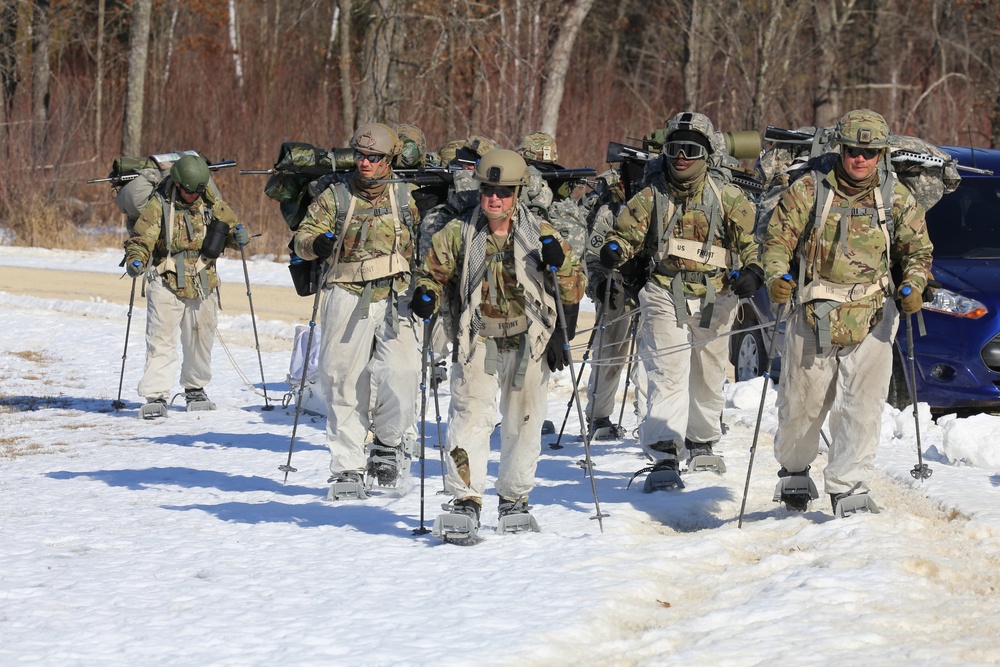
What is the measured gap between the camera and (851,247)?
295 inches

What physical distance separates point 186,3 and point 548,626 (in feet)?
122

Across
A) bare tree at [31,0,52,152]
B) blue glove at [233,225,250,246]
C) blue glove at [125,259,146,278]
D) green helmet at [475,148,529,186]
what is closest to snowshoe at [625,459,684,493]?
green helmet at [475,148,529,186]

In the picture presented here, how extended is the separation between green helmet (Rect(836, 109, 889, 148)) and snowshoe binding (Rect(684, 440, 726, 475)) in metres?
2.68

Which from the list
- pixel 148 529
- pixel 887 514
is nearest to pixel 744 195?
pixel 887 514

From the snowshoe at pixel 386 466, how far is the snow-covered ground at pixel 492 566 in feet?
0.48

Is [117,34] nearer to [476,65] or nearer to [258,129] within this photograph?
[258,129]

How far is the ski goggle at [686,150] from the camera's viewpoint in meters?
8.52

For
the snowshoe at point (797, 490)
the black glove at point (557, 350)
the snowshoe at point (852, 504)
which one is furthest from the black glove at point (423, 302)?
the snowshoe at point (852, 504)

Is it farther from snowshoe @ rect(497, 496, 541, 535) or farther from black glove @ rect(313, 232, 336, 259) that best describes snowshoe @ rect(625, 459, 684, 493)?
black glove @ rect(313, 232, 336, 259)

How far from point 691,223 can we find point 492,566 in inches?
112

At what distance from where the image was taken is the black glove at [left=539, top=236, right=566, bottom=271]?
7117 mm

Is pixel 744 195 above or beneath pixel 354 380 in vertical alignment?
above

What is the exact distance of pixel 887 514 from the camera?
7750 millimetres

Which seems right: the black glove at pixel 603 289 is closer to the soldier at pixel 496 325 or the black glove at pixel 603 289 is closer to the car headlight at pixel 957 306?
the car headlight at pixel 957 306
